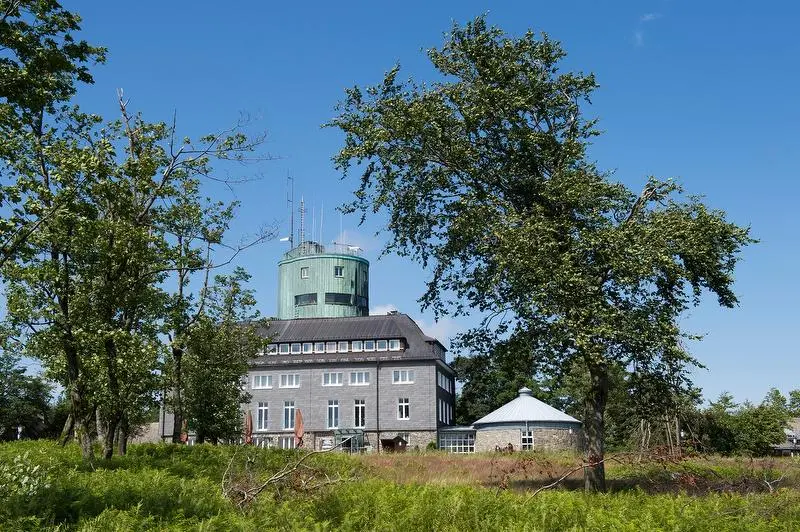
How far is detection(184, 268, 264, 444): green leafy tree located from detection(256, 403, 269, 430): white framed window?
33.9 meters

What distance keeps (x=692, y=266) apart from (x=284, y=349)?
57821 millimetres

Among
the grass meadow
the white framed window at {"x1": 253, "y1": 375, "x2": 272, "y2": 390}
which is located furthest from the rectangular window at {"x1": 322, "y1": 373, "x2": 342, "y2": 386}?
the grass meadow

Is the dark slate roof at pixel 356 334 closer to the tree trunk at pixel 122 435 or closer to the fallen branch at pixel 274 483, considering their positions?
the tree trunk at pixel 122 435

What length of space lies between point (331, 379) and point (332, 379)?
10cm

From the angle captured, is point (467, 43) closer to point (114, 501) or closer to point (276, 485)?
point (276, 485)

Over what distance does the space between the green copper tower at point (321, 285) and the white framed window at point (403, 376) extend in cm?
1675

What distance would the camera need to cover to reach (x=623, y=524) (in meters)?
11.0

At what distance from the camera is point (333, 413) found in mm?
71438

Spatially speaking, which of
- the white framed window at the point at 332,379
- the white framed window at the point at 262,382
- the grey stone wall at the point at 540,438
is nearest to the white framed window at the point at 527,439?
the grey stone wall at the point at 540,438

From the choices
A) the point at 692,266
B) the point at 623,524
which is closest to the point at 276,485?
the point at 623,524

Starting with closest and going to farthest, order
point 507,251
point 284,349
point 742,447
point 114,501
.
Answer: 1. point 114,501
2. point 507,251
3. point 742,447
4. point 284,349

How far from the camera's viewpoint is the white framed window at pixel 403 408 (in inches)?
2746

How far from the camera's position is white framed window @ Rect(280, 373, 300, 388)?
73.4 metres

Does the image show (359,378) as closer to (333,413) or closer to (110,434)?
(333,413)
